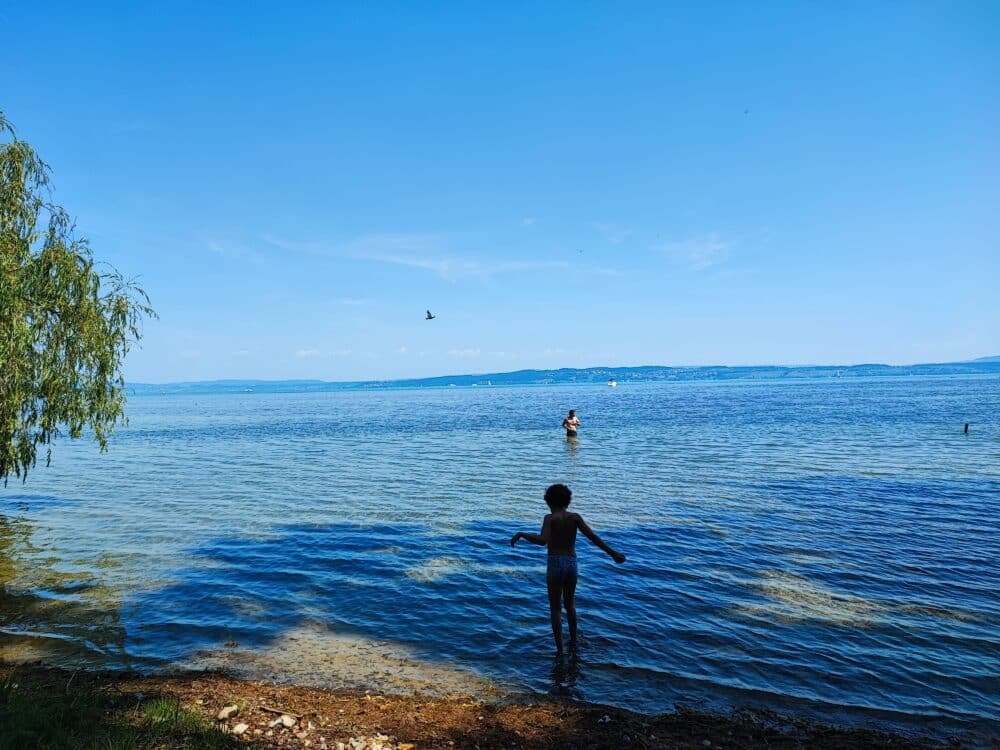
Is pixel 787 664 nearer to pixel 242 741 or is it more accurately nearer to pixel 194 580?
pixel 242 741

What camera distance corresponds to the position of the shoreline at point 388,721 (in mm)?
6844

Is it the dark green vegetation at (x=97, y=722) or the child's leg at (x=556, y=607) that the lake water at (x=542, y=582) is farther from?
the dark green vegetation at (x=97, y=722)

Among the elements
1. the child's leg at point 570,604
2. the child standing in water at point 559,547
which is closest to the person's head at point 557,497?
the child standing in water at point 559,547

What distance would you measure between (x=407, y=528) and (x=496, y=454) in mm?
19133

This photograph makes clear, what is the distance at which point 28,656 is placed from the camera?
9891 mm

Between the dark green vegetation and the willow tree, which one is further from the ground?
the willow tree

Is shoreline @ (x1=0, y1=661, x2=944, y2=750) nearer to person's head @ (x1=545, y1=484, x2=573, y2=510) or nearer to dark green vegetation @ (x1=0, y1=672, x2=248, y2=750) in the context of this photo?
dark green vegetation @ (x1=0, y1=672, x2=248, y2=750)

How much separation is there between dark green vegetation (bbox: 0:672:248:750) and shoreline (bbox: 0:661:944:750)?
23mm

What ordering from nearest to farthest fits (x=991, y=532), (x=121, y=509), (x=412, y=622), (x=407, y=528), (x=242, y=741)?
(x=242, y=741)
(x=412, y=622)
(x=991, y=532)
(x=407, y=528)
(x=121, y=509)

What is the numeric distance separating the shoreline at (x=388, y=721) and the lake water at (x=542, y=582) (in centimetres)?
66

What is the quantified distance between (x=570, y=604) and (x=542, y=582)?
3.72m

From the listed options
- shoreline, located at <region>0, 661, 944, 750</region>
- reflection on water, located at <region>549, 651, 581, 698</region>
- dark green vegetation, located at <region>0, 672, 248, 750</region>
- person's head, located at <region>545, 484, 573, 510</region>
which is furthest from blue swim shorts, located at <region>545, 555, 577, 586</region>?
dark green vegetation, located at <region>0, 672, 248, 750</region>

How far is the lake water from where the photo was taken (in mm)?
9211

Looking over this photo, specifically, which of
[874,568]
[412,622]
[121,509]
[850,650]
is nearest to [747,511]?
[874,568]
